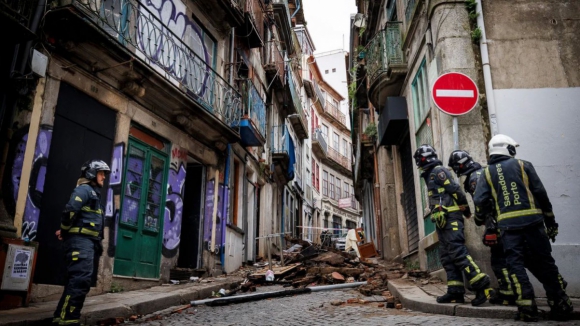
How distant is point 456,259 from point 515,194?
111 cm

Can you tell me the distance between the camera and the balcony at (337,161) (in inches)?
1489

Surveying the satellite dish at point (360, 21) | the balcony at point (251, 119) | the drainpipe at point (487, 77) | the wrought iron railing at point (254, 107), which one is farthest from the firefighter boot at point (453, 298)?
the satellite dish at point (360, 21)

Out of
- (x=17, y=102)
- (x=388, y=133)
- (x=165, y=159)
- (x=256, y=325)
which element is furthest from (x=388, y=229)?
(x=17, y=102)

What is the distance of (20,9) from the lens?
21.0ft

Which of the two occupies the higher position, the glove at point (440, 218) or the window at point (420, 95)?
the window at point (420, 95)

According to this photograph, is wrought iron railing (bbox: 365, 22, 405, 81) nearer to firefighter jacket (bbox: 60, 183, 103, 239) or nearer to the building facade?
the building facade

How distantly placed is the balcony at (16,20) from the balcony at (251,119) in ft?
23.0

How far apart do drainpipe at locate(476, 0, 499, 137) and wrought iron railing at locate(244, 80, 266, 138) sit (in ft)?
24.8

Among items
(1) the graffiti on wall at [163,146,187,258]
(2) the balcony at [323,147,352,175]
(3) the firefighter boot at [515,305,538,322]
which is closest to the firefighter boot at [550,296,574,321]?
(3) the firefighter boot at [515,305,538,322]

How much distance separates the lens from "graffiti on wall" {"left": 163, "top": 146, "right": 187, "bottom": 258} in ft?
33.4

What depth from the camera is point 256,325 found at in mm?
5254

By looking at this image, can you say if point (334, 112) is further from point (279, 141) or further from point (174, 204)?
point (174, 204)

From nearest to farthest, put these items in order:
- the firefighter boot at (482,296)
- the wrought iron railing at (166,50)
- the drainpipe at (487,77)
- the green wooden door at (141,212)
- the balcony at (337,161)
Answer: the firefighter boot at (482,296)
the drainpipe at (487,77)
the wrought iron railing at (166,50)
the green wooden door at (141,212)
the balcony at (337,161)

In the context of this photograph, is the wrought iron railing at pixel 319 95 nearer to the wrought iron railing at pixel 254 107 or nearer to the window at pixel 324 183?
the window at pixel 324 183
